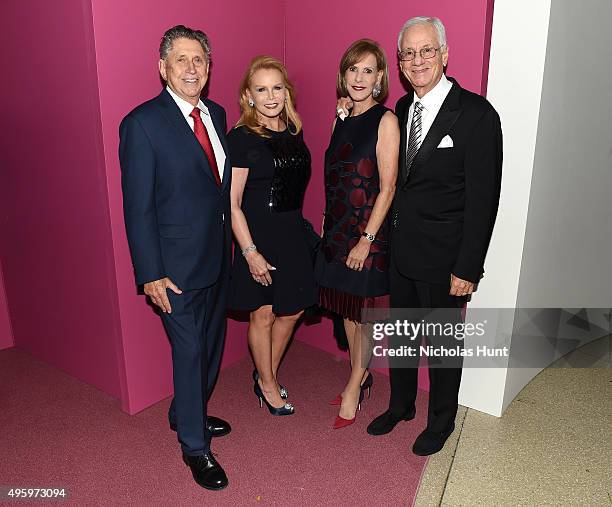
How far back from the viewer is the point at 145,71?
286 centimetres

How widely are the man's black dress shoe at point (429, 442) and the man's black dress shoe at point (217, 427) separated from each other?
3.21ft

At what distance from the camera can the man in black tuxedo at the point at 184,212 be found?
93.0 inches

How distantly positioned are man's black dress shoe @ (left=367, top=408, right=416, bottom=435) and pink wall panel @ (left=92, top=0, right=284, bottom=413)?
3.75 ft

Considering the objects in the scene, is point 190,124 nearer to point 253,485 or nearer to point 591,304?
point 253,485

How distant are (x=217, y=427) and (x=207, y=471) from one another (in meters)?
0.42

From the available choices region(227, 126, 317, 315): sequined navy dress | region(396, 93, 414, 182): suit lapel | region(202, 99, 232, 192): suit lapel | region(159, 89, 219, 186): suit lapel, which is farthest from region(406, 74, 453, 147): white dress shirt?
region(159, 89, 219, 186): suit lapel

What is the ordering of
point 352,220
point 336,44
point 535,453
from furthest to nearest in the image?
point 336,44 → point 535,453 → point 352,220

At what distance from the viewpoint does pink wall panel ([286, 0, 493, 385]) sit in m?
2.85

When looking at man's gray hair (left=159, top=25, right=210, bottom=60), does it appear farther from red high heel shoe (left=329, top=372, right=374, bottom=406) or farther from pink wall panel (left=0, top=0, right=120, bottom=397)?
red high heel shoe (left=329, top=372, right=374, bottom=406)

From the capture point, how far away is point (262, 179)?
2.81m

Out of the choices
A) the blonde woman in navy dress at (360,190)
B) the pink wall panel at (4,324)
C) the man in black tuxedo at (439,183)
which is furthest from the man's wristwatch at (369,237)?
the pink wall panel at (4,324)

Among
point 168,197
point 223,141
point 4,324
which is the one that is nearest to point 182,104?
point 223,141

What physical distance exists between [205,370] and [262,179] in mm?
943

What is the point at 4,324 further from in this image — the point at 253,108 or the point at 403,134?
the point at 403,134
